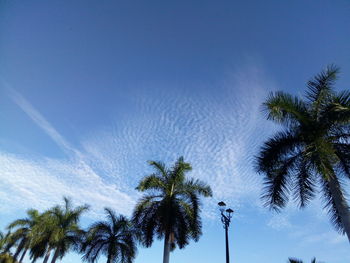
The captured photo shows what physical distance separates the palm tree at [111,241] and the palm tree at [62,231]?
3304 millimetres

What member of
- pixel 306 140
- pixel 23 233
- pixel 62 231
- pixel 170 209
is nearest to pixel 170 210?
pixel 170 209

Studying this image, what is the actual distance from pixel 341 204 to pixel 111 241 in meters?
20.3

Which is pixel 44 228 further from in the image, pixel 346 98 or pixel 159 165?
pixel 346 98

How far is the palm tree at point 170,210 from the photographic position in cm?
1556

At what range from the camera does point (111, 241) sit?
21922 millimetres

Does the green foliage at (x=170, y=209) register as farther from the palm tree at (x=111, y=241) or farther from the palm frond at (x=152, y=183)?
the palm tree at (x=111, y=241)

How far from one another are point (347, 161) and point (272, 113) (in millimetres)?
4041

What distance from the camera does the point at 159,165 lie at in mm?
18281

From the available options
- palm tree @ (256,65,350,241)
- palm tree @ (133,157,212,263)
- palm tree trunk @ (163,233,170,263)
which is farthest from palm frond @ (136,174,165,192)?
palm tree @ (256,65,350,241)

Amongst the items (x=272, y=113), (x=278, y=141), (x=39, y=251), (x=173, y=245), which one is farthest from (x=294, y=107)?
(x=39, y=251)

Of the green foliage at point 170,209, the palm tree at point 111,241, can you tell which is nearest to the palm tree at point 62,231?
the palm tree at point 111,241

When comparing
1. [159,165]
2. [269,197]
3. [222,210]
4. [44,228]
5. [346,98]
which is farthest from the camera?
[44,228]

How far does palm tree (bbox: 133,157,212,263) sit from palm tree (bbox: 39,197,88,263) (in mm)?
13376

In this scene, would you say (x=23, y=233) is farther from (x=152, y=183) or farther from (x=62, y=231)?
(x=152, y=183)
